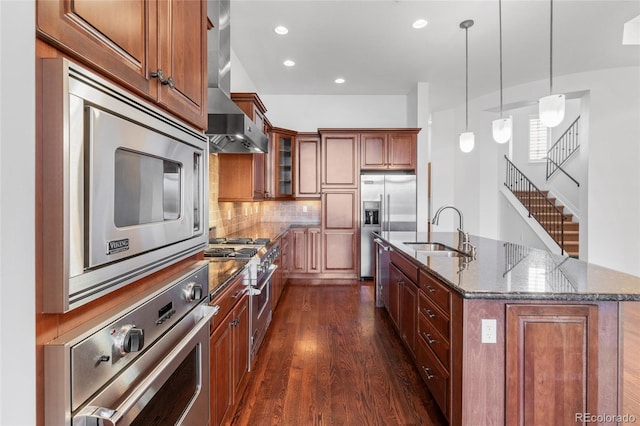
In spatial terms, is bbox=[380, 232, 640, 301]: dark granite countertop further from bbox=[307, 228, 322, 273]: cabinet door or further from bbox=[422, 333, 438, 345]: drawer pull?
bbox=[307, 228, 322, 273]: cabinet door

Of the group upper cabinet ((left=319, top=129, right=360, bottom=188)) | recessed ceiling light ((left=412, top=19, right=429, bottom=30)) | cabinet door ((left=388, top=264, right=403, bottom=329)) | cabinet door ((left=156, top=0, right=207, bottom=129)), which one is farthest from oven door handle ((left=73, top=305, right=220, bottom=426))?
upper cabinet ((left=319, top=129, right=360, bottom=188))

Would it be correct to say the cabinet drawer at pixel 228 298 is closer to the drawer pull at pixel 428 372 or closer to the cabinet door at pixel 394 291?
the drawer pull at pixel 428 372

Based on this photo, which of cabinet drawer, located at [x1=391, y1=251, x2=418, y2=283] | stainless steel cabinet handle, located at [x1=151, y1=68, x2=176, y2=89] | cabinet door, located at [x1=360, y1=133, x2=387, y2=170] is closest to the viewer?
stainless steel cabinet handle, located at [x1=151, y1=68, x2=176, y2=89]

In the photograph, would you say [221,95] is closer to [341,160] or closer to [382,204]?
[341,160]

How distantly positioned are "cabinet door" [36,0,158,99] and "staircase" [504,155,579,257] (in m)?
6.64

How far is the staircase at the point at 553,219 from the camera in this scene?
6148 millimetres

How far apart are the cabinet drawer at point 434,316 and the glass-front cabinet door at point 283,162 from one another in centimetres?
323

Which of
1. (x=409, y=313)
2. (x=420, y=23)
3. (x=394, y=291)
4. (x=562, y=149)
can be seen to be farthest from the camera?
(x=562, y=149)

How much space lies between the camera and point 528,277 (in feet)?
5.49

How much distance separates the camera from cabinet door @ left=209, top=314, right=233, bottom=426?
139 centimetres

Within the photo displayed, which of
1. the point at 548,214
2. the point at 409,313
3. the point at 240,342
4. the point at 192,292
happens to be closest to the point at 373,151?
the point at 409,313

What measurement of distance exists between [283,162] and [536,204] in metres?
6.02

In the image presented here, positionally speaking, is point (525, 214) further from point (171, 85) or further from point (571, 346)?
point (171, 85)

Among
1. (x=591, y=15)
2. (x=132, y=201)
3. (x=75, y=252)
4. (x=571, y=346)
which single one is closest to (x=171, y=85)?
(x=132, y=201)
